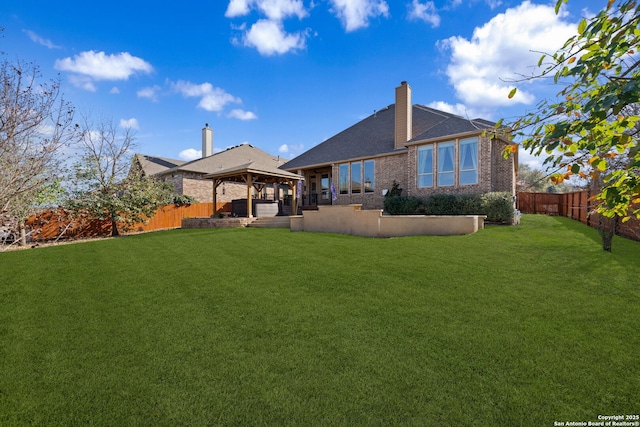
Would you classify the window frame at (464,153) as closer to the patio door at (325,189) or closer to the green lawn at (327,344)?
the green lawn at (327,344)

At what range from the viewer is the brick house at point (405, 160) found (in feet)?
44.1

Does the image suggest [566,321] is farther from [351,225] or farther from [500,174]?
[500,174]

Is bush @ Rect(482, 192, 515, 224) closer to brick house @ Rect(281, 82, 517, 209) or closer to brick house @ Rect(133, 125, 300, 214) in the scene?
brick house @ Rect(281, 82, 517, 209)

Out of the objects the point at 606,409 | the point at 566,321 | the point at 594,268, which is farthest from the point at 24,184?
the point at 594,268

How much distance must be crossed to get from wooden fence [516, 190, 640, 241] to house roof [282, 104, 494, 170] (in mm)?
6095

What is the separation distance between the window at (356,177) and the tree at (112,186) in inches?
456

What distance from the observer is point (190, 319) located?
12.0 feet

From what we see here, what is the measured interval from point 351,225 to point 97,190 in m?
13.1

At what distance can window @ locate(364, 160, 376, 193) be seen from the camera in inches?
687

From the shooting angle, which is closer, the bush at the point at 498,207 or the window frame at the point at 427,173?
the bush at the point at 498,207

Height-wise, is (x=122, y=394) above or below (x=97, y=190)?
below

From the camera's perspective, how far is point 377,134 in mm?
18781

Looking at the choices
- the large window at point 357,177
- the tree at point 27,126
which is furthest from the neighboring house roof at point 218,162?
the tree at point 27,126

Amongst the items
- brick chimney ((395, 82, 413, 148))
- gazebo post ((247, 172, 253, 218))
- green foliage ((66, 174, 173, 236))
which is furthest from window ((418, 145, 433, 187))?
green foliage ((66, 174, 173, 236))
